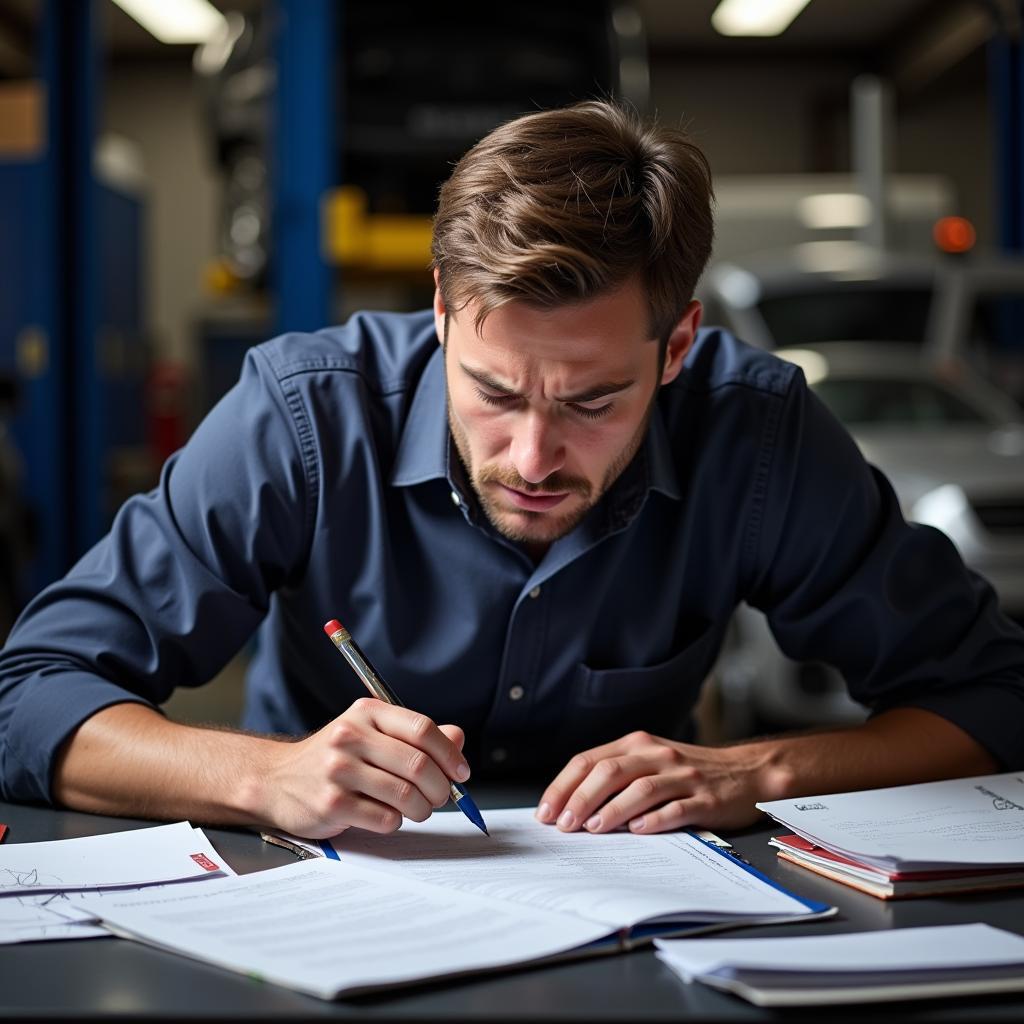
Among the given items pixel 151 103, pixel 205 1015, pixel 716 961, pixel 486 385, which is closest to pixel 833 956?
pixel 716 961

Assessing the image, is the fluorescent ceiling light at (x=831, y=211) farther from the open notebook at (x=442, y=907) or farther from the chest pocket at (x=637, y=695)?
the open notebook at (x=442, y=907)

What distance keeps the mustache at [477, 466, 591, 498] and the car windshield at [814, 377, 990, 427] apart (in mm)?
2786

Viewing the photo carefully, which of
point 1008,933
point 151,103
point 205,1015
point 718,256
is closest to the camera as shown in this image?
point 205,1015

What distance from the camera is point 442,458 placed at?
1528 millimetres

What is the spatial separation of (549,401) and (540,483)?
0.09 meters

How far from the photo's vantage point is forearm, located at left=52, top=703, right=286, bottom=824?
125 cm

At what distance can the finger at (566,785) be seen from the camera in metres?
1.26

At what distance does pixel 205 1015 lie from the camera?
2.71 feet


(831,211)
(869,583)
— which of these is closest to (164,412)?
(831,211)

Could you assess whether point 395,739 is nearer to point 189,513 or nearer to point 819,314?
point 189,513

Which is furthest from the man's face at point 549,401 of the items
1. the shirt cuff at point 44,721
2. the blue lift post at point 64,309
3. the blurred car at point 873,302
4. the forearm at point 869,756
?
the blue lift post at point 64,309

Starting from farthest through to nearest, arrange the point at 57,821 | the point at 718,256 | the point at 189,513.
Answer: the point at 718,256 < the point at 189,513 < the point at 57,821

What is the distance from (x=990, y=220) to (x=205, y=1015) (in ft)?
42.2

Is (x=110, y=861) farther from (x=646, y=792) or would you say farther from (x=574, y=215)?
(x=574, y=215)
